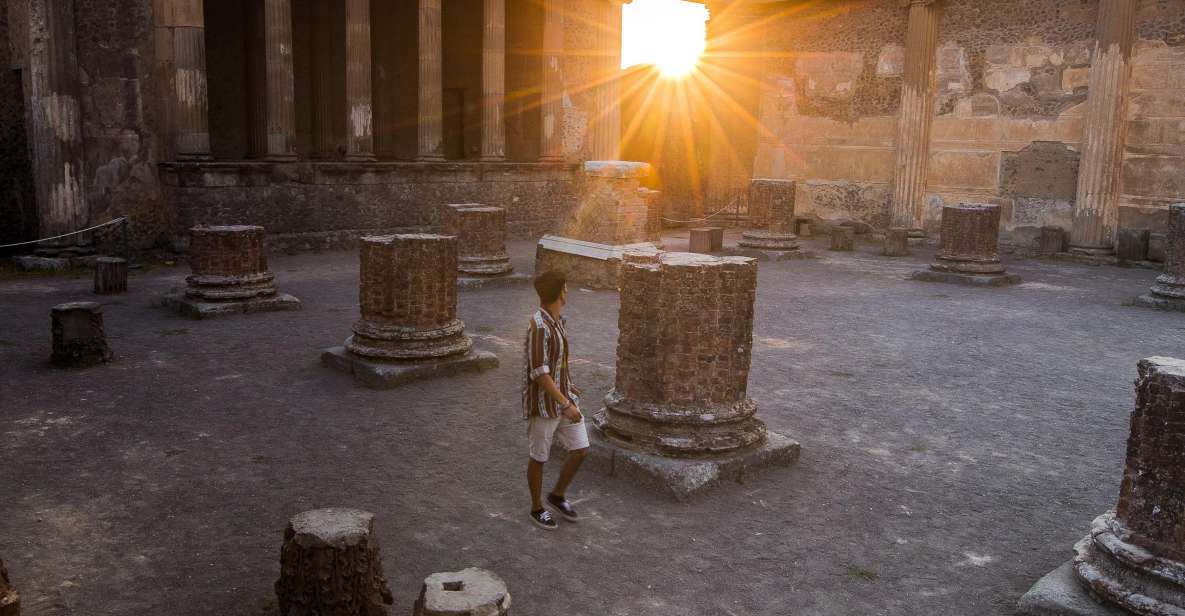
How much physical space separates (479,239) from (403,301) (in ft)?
14.2

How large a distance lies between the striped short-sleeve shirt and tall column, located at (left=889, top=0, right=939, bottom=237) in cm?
1437

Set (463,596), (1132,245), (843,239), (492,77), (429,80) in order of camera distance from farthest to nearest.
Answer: (492,77) → (843,239) → (429,80) → (1132,245) → (463,596)

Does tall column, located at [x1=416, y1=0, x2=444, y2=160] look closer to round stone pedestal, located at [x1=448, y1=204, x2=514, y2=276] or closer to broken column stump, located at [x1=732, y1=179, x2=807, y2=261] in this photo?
round stone pedestal, located at [x1=448, y1=204, x2=514, y2=276]

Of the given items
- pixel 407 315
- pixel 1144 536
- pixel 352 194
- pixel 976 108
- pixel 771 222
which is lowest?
pixel 1144 536

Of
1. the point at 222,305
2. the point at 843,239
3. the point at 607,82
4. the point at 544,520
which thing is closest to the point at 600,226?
the point at 222,305

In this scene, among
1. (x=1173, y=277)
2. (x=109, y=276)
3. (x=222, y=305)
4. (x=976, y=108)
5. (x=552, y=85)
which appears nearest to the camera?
(x=222, y=305)

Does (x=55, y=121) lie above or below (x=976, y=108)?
below

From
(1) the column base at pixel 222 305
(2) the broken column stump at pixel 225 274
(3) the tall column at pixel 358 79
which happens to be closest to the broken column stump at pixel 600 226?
(1) the column base at pixel 222 305

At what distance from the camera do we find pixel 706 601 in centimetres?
353

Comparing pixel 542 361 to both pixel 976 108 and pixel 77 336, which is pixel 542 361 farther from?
pixel 976 108

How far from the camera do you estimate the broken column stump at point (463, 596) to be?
2.89 meters

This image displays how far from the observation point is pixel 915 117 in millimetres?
16938

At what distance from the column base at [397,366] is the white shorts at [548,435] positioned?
2.57 m

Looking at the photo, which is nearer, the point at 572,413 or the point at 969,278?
the point at 572,413
